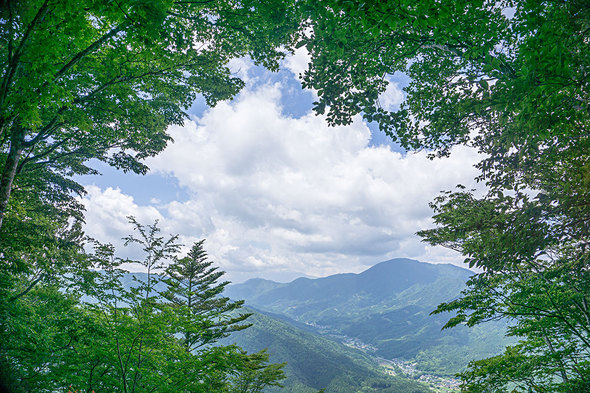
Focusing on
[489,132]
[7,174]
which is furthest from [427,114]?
[7,174]

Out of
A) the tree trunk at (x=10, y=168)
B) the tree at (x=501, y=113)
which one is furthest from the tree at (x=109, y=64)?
the tree at (x=501, y=113)

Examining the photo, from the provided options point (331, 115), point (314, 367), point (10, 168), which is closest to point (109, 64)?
point (10, 168)

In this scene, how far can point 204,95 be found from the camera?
870 centimetres

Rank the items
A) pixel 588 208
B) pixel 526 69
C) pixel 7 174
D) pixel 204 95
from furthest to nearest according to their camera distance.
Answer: pixel 204 95 < pixel 7 174 < pixel 588 208 < pixel 526 69

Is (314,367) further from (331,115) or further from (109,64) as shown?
(109,64)

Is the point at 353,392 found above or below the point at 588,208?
below

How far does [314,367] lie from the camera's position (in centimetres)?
13538

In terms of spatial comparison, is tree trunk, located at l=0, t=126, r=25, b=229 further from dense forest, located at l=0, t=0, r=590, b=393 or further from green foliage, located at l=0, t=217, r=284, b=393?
green foliage, located at l=0, t=217, r=284, b=393

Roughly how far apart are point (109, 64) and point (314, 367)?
531ft

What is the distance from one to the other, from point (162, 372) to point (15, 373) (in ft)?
11.7

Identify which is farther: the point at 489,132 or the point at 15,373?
the point at 489,132

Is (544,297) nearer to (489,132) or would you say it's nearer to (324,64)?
(489,132)

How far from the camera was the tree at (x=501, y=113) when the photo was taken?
2934mm

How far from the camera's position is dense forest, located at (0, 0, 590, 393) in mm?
3262
